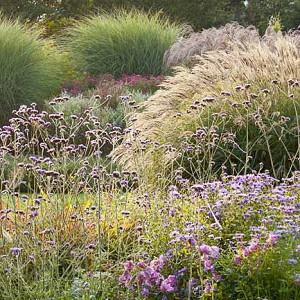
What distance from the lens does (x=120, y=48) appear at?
14.2 meters

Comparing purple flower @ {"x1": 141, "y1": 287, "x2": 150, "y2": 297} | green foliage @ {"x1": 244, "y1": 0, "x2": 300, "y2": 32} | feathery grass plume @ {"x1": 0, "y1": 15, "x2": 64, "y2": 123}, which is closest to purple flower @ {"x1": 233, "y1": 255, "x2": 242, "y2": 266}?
purple flower @ {"x1": 141, "y1": 287, "x2": 150, "y2": 297}

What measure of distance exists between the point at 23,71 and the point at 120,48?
263 cm

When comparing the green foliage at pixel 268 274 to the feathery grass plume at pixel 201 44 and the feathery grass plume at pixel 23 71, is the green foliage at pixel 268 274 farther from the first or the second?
the feathery grass plume at pixel 201 44

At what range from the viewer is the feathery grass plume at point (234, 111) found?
6.15 meters

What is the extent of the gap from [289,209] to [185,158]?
8.82ft

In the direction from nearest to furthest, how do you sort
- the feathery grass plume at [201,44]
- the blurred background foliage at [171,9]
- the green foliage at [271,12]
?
the feathery grass plume at [201,44] < the blurred background foliage at [171,9] < the green foliage at [271,12]

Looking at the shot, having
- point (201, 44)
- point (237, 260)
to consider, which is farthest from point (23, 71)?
point (237, 260)

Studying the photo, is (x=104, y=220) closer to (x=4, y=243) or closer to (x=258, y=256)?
(x=4, y=243)

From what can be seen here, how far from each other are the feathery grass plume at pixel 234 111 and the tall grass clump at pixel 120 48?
6.66 meters

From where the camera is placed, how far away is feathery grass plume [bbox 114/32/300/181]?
6152mm

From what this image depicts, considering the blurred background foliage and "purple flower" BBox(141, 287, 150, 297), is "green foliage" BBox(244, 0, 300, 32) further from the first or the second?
"purple flower" BBox(141, 287, 150, 297)

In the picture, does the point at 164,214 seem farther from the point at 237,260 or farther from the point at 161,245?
the point at 237,260

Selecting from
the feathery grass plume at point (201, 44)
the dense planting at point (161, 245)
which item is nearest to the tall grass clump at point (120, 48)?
the feathery grass plume at point (201, 44)

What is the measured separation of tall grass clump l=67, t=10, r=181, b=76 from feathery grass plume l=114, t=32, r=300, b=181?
6661 millimetres
